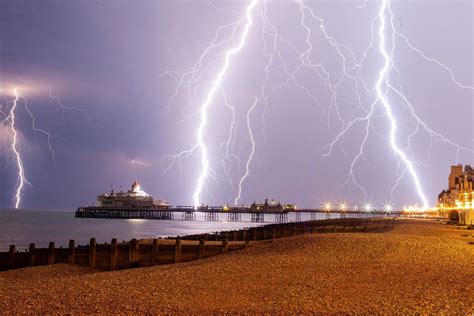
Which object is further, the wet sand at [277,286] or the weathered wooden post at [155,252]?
the weathered wooden post at [155,252]

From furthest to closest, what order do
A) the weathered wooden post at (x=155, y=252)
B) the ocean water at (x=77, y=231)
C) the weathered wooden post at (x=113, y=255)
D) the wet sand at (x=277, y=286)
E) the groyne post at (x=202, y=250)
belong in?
the ocean water at (x=77, y=231), the groyne post at (x=202, y=250), the weathered wooden post at (x=155, y=252), the weathered wooden post at (x=113, y=255), the wet sand at (x=277, y=286)

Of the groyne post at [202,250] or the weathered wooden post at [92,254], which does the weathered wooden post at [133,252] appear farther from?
the groyne post at [202,250]

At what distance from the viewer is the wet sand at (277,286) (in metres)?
8.05

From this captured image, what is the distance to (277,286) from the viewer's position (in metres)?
9.67

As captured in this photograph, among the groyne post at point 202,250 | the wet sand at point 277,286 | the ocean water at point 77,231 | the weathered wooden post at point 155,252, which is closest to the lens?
the wet sand at point 277,286

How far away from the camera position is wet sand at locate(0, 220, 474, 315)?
26.4 ft

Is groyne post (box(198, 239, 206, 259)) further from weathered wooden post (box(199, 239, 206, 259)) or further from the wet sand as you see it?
the wet sand

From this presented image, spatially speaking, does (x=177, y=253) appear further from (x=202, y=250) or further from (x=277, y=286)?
(x=277, y=286)

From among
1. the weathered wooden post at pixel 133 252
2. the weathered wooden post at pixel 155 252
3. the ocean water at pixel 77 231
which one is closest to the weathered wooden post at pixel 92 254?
the weathered wooden post at pixel 133 252

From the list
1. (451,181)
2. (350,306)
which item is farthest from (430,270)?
(451,181)

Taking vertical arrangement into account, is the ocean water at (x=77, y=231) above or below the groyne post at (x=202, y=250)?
below

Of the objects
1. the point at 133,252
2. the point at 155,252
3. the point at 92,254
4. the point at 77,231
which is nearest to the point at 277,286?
the point at 155,252

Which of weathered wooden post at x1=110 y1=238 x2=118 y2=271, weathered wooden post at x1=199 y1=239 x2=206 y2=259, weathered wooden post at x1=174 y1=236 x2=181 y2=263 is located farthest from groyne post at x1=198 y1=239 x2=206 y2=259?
weathered wooden post at x1=110 y1=238 x2=118 y2=271

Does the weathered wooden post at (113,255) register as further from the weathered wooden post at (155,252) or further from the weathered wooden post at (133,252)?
the weathered wooden post at (155,252)
